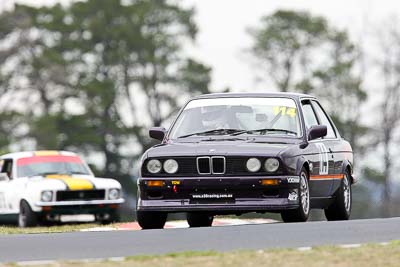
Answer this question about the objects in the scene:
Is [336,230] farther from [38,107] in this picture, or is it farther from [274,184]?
[38,107]

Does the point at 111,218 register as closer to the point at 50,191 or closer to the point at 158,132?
the point at 50,191

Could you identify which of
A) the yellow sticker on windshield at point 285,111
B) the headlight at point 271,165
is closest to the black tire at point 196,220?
the yellow sticker on windshield at point 285,111

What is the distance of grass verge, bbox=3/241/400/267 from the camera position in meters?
10.5

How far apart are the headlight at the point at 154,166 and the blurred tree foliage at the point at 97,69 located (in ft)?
151

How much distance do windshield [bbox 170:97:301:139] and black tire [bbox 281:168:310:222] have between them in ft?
2.11

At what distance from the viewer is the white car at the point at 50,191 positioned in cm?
2594

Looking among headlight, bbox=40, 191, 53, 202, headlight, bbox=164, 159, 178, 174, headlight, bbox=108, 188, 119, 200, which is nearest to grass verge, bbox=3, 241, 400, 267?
headlight, bbox=164, 159, 178, 174

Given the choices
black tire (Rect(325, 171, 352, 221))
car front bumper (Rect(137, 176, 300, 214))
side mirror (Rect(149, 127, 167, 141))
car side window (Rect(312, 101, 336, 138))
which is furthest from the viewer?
car side window (Rect(312, 101, 336, 138))

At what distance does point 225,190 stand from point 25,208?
448 inches

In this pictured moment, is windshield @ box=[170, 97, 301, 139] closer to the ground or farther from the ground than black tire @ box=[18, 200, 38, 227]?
farther from the ground

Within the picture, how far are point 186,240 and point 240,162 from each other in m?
2.83

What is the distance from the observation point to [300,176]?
15469 millimetres

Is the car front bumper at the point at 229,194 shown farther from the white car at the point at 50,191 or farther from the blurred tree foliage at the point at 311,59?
the blurred tree foliage at the point at 311,59

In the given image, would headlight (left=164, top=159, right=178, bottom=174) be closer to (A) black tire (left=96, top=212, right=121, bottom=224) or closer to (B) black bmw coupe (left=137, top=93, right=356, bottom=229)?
(B) black bmw coupe (left=137, top=93, right=356, bottom=229)
